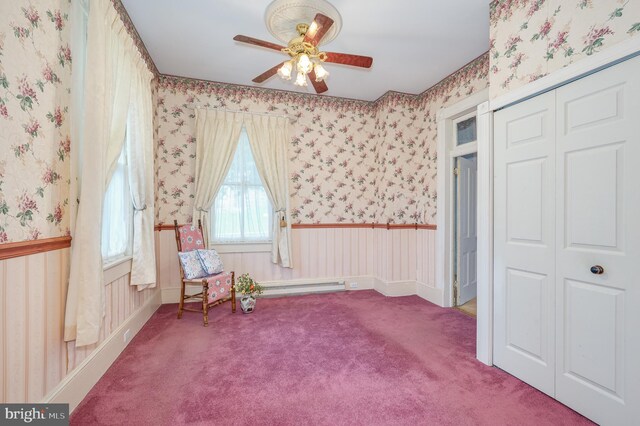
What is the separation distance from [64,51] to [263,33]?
5.34 feet

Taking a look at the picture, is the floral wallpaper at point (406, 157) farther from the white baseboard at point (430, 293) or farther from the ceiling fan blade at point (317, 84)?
the ceiling fan blade at point (317, 84)

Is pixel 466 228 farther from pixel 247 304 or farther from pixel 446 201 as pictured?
pixel 247 304

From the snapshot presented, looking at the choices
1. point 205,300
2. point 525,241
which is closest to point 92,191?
point 205,300

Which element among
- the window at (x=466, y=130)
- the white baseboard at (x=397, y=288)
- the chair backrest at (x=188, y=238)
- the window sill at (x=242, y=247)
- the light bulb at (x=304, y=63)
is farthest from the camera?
the white baseboard at (x=397, y=288)

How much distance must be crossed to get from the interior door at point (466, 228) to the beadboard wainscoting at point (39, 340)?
3.89m

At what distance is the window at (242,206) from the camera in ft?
12.9

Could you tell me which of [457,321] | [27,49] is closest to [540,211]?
[457,321]

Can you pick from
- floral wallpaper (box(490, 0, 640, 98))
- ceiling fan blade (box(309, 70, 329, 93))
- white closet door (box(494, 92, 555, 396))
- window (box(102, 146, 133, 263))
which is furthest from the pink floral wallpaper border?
white closet door (box(494, 92, 555, 396))

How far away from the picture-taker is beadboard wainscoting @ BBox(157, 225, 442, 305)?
378 centimetres

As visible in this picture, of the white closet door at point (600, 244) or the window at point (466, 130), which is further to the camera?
the window at point (466, 130)

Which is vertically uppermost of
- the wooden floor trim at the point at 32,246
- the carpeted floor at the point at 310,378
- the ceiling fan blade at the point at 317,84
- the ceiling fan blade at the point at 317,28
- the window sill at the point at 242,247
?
the ceiling fan blade at the point at 317,28

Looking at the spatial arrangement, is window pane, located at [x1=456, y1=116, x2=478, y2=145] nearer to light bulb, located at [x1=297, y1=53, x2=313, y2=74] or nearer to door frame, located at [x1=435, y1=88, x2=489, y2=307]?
door frame, located at [x1=435, y1=88, x2=489, y2=307]

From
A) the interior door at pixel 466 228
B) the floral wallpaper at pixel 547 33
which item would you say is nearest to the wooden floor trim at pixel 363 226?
the interior door at pixel 466 228

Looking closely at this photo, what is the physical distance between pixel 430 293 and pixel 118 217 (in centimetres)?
377
